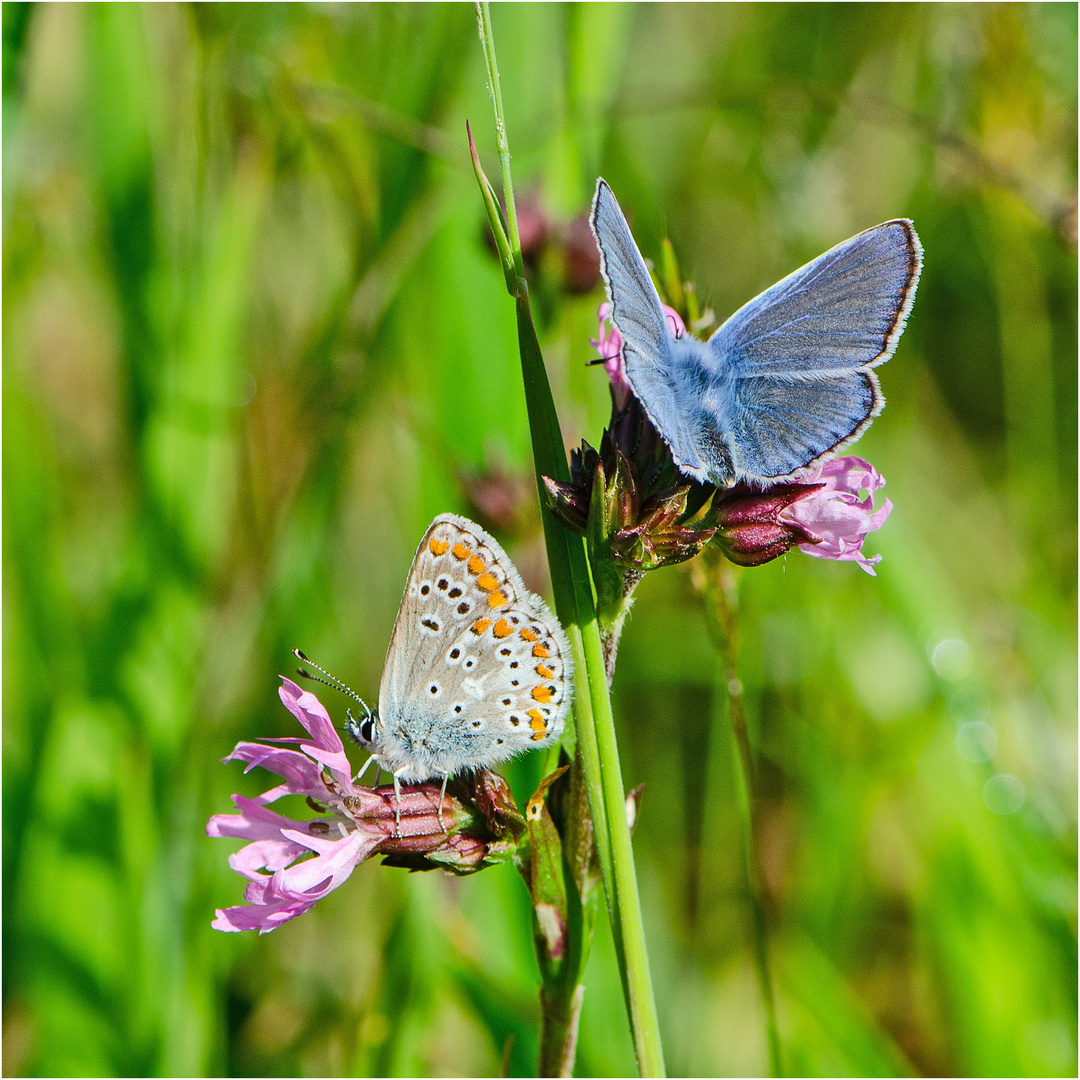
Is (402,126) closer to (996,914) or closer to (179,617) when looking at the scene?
(179,617)

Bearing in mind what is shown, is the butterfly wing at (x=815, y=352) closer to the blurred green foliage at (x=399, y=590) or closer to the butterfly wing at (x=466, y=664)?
the butterfly wing at (x=466, y=664)

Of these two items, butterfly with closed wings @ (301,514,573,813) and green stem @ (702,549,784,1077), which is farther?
green stem @ (702,549,784,1077)

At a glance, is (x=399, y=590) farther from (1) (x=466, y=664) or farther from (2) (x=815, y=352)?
(2) (x=815, y=352)

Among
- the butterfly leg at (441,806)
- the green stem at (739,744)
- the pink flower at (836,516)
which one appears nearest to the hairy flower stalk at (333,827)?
the butterfly leg at (441,806)

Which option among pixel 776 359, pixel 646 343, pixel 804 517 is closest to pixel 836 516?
pixel 804 517

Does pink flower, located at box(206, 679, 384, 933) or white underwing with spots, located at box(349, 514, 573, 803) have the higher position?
white underwing with spots, located at box(349, 514, 573, 803)

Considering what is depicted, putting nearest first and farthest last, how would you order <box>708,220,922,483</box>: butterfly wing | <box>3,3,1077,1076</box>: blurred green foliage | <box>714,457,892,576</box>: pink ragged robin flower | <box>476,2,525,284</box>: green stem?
<box>476,2,525,284</box>: green stem < <box>708,220,922,483</box>: butterfly wing < <box>714,457,892,576</box>: pink ragged robin flower < <box>3,3,1077,1076</box>: blurred green foliage

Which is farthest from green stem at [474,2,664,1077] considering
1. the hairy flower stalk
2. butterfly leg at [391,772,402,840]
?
butterfly leg at [391,772,402,840]

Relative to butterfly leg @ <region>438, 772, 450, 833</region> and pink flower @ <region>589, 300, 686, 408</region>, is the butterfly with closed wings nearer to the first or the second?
butterfly leg @ <region>438, 772, 450, 833</region>
